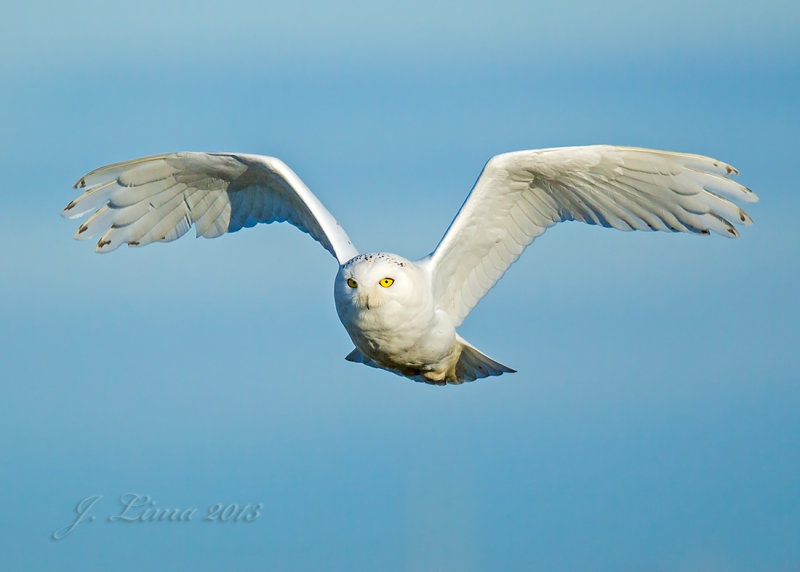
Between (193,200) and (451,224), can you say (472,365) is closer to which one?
(451,224)

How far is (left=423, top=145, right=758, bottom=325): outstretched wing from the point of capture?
17.4 metres

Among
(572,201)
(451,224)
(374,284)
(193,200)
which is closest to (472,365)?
(451,224)

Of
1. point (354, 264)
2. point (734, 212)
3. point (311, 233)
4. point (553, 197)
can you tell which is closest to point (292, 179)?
point (311, 233)

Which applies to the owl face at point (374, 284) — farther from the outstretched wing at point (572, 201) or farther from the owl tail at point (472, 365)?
the owl tail at point (472, 365)

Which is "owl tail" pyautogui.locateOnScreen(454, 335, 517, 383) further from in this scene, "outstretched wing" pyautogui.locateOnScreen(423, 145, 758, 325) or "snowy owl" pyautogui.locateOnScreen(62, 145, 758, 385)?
"outstretched wing" pyautogui.locateOnScreen(423, 145, 758, 325)

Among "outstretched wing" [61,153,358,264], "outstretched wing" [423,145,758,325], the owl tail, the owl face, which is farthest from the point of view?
the owl tail

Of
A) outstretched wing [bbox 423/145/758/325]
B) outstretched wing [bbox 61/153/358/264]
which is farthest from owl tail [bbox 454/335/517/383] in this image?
outstretched wing [bbox 61/153/358/264]

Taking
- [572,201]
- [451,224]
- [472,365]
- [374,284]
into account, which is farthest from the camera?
[472,365]

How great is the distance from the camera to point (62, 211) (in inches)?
740

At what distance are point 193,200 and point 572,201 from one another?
5.71 metres

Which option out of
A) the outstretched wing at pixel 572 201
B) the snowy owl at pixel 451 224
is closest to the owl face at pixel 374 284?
the snowy owl at pixel 451 224

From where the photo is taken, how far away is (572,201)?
18.4 metres

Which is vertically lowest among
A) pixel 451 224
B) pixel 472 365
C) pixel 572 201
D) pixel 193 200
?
pixel 472 365

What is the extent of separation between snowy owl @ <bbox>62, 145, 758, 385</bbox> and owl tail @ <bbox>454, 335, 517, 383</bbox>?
0.02 metres
